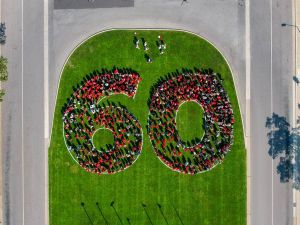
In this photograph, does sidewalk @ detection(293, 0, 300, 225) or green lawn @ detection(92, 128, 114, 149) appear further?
green lawn @ detection(92, 128, 114, 149)

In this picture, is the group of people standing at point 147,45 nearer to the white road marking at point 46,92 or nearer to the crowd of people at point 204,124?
the crowd of people at point 204,124

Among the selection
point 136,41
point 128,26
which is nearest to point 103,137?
point 136,41

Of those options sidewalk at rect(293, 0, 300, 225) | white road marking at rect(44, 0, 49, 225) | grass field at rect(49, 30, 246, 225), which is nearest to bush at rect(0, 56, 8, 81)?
white road marking at rect(44, 0, 49, 225)

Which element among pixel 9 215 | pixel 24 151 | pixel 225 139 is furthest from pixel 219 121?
pixel 9 215

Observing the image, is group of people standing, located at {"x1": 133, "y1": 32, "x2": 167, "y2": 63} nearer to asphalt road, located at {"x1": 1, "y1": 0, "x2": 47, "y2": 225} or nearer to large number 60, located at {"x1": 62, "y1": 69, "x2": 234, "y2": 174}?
large number 60, located at {"x1": 62, "y1": 69, "x2": 234, "y2": 174}

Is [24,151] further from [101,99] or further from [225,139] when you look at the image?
[225,139]

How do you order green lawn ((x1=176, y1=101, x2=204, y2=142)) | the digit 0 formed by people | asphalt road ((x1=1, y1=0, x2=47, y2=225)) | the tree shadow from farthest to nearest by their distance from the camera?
1. asphalt road ((x1=1, y1=0, x2=47, y2=225))
2. the digit 0 formed by people
3. green lawn ((x1=176, y1=101, x2=204, y2=142))
4. the tree shadow
